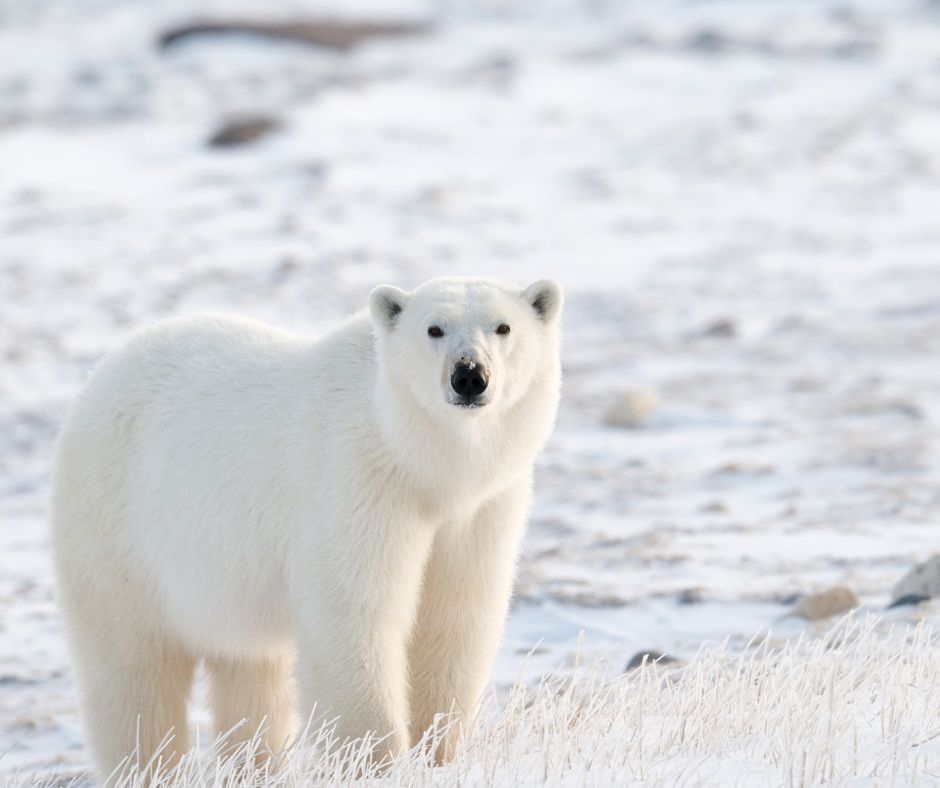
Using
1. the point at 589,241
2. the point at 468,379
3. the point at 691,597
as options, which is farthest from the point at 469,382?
the point at 589,241

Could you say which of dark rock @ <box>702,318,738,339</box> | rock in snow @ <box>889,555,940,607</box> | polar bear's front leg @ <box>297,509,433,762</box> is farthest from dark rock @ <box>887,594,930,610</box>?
dark rock @ <box>702,318,738,339</box>

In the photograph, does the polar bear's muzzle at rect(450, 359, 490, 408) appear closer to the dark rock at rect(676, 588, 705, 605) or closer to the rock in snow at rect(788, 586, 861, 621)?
the rock in snow at rect(788, 586, 861, 621)

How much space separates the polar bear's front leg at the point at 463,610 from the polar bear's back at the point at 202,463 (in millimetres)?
367

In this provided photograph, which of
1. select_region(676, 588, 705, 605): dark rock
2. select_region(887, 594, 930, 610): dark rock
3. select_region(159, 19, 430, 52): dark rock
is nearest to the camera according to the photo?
select_region(887, 594, 930, 610): dark rock

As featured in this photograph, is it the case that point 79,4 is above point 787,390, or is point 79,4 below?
above

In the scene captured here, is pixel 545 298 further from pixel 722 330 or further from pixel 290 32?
pixel 290 32

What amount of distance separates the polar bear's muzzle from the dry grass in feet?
2.47

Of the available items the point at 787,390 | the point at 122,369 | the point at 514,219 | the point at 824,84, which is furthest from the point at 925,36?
the point at 122,369

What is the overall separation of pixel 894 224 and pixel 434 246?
4257 millimetres

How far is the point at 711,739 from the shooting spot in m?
3.12

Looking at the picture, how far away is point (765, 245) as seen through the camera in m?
12.9

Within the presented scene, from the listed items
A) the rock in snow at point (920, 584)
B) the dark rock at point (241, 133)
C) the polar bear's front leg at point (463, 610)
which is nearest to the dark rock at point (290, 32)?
the dark rock at point (241, 133)

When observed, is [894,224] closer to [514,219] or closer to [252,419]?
[514,219]

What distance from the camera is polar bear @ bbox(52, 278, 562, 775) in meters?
3.33
